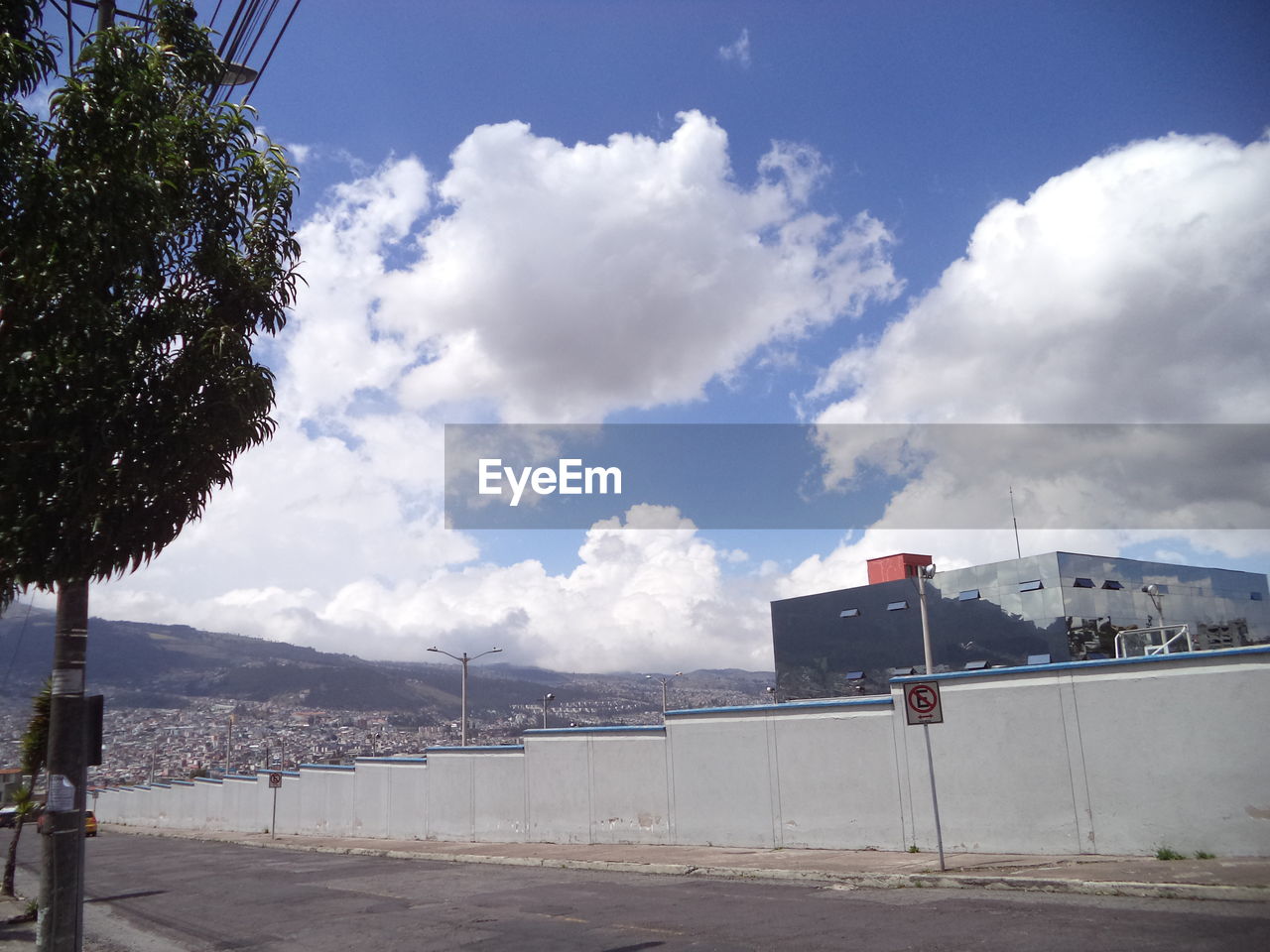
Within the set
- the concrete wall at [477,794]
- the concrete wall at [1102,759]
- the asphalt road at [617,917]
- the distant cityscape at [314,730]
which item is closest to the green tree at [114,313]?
the asphalt road at [617,917]

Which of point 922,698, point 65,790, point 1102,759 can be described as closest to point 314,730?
point 922,698

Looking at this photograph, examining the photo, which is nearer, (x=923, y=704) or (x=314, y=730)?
(x=923, y=704)

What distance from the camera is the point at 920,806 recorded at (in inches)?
741

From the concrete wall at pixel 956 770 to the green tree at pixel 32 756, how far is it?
14022 mm

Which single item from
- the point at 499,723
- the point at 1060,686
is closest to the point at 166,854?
Answer: the point at 1060,686

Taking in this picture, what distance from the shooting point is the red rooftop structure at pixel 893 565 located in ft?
165

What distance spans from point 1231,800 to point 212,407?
51.4 feet

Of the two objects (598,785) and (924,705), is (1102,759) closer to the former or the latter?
(924,705)

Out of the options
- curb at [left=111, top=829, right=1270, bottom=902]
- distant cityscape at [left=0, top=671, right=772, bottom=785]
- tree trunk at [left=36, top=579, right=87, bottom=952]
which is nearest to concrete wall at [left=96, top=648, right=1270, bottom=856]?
curb at [left=111, top=829, right=1270, bottom=902]

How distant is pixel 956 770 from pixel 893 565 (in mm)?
33618

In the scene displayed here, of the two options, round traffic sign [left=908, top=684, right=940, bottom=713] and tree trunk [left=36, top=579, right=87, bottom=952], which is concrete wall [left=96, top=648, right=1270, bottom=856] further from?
tree trunk [left=36, top=579, right=87, bottom=952]

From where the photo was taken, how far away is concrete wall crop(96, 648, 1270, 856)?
15.1 metres

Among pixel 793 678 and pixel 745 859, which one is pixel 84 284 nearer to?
pixel 745 859

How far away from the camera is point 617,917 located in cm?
1322
